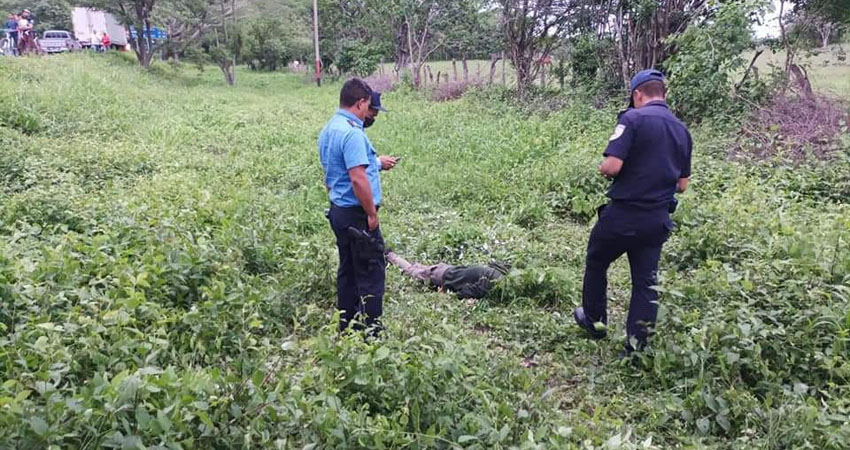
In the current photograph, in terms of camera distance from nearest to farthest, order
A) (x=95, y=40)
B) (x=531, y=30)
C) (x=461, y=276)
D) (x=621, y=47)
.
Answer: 1. (x=461, y=276)
2. (x=621, y=47)
3. (x=531, y=30)
4. (x=95, y=40)

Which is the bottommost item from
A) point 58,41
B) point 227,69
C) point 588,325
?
point 588,325

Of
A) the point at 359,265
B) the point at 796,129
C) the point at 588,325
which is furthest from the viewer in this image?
the point at 796,129

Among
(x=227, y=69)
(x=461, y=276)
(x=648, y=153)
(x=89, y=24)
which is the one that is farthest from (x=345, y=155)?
(x=89, y=24)

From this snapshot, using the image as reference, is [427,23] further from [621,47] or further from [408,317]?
[408,317]

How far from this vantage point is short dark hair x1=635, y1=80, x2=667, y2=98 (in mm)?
3420

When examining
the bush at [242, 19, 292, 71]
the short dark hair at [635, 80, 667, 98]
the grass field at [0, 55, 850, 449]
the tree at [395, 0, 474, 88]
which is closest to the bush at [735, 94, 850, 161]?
the grass field at [0, 55, 850, 449]

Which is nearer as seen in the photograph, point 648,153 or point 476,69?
point 648,153

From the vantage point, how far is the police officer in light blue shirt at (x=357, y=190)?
3361 mm

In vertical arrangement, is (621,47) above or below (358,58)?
below

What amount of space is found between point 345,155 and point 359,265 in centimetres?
67

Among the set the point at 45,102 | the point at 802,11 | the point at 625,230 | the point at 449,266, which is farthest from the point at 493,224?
the point at 45,102

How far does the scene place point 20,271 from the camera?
317 cm

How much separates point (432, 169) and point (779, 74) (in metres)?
5.59

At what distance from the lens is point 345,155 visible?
3.36 metres
